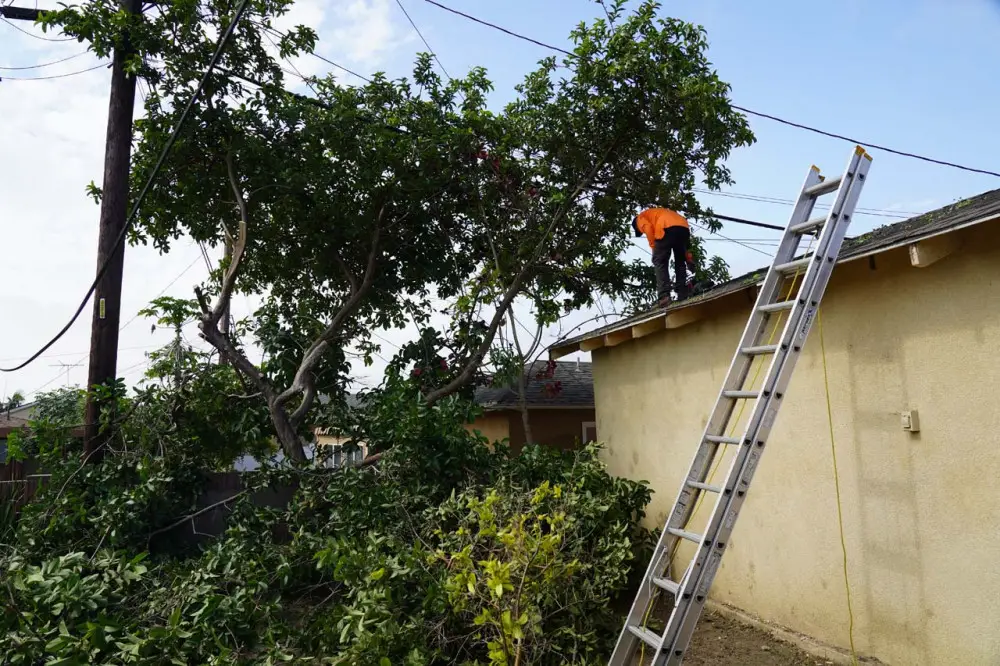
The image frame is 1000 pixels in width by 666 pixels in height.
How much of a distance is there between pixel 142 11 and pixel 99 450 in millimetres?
5401

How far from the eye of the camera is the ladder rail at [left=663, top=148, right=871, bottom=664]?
420 cm

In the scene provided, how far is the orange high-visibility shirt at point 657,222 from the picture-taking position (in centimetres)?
864

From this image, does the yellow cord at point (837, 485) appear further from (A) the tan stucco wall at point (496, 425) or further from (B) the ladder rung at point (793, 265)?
(A) the tan stucco wall at point (496, 425)

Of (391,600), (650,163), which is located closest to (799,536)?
(391,600)

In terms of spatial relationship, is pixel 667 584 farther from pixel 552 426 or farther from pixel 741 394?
pixel 552 426

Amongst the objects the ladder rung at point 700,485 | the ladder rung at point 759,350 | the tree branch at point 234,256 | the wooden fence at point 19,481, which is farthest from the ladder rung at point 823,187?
the wooden fence at point 19,481

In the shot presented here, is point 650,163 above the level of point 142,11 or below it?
below

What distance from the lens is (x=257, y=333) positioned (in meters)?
10.2

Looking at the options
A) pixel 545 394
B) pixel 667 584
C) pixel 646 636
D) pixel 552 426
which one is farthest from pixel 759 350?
pixel 552 426

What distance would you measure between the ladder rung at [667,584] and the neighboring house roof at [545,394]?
8007 mm

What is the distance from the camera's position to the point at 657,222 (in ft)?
28.7

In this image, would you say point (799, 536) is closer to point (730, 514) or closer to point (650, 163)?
point (730, 514)

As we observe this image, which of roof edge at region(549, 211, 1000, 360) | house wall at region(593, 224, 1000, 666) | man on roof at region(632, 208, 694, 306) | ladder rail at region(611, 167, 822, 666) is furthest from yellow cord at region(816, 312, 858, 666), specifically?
man on roof at region(632, 208, 694, 306)

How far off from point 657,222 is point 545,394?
6.66 meters
